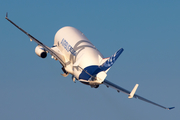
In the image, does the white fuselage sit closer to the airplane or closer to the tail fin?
the airplane

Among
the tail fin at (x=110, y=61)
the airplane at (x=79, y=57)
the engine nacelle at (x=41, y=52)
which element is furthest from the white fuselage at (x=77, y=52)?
the engine nacelle at (x=41, y=52)

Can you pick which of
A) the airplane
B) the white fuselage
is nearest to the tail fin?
the airplane

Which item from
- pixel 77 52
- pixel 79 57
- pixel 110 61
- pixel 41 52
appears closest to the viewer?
pixel 110 61

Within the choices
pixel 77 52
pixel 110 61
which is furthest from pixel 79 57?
pixel 110 61

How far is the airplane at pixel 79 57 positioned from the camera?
229 feet

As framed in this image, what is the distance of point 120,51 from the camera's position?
69.6 meters

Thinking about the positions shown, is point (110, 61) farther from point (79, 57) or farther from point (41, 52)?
point (41, 52)

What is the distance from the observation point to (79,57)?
74.8 metres

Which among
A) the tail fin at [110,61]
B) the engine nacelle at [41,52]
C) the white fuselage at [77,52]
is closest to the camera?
the tail fin at [110,61]

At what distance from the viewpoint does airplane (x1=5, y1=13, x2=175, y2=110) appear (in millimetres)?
69812

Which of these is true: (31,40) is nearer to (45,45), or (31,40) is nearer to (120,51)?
(45,45)

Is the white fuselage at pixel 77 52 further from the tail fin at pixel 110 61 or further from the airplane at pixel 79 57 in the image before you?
the tail fin at pixel 110 61

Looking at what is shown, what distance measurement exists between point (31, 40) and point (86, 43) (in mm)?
8808

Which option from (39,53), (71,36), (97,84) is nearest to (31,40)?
(39,53)
